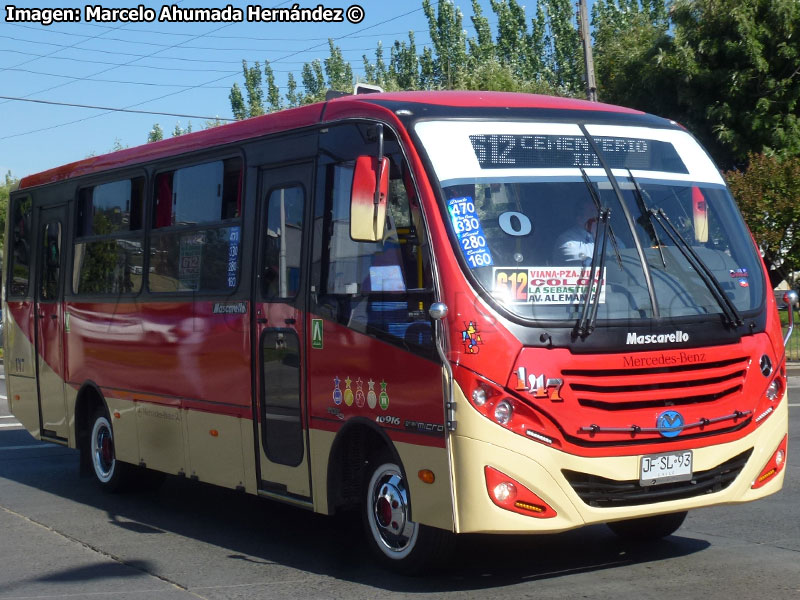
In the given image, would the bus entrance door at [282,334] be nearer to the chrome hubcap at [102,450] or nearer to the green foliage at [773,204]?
the chrome hubcap at [102,450]

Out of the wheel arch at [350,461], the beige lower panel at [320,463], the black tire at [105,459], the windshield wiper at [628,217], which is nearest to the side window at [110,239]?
the black tire at [105,459]

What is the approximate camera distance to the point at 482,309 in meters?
6.44

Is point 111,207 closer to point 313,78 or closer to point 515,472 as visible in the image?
point 515,472

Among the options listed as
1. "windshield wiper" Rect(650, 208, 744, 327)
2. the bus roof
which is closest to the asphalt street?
"windshield wiper" Rect(650, 208, 744, 327)

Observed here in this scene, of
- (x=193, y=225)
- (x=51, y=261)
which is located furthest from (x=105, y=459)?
(x=193, y=225)

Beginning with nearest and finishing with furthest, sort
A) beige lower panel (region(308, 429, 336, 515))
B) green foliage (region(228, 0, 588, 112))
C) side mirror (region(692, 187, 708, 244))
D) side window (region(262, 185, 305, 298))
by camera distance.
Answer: side mirror (region(692, 187, 708, 244))
beige lower panel (region(308, 429, 336, 515))
side window (region(262, 185, 305, 298))
green foliage (region(228, 0, 588, 112))

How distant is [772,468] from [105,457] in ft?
21.5

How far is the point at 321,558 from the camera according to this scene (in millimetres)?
7863

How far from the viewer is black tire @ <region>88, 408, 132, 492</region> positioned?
436 inches

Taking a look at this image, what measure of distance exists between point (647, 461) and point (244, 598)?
2.41 m

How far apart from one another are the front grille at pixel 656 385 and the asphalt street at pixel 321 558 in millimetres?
1046

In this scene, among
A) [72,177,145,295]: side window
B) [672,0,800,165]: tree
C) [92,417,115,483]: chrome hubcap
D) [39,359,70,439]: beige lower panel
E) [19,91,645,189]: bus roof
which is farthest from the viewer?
[672,0,800,165]: tree

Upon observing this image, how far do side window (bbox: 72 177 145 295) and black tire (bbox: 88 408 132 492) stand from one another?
1.26 metres

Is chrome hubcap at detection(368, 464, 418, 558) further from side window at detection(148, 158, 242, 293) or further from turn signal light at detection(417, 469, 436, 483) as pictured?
side window at detection(148, 158, 242, 293)
